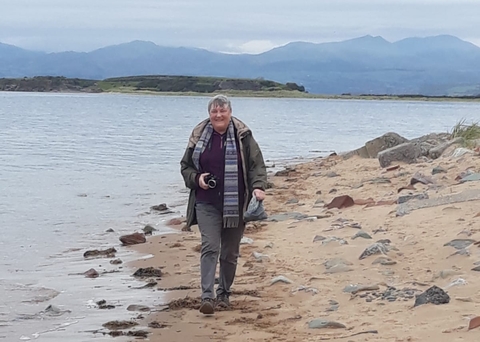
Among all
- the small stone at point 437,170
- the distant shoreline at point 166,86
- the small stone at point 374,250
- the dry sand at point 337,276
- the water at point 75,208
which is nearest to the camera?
the dry sand at point 337,276

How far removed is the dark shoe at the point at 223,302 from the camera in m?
7.52

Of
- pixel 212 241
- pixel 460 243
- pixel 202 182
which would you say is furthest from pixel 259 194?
pixel 460 243

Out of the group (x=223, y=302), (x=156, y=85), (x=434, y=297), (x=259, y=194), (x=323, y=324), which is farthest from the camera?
(x=156, y=85)

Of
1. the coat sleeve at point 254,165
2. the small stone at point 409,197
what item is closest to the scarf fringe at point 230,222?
the coat sleeve at point 254,165

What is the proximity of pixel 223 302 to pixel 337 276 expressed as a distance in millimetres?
1287

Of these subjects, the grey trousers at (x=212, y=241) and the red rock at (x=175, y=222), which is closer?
the grey trousers at (x=212, y=241)

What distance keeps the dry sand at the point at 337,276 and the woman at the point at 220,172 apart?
57cm

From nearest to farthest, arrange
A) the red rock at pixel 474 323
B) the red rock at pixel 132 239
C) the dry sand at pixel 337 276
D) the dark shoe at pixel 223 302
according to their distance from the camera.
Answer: the red rock at pixel 474 323, the dry sand at pixel 337 276, the dark shoe at pixel 223 302, the red rock at pixel 132 239

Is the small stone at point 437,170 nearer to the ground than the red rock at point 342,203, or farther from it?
farther from it

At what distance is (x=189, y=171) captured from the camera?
7277 millimetres

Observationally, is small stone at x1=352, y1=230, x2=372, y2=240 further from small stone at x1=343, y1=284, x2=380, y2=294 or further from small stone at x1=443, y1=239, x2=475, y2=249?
small stone at x1=343, y1=284, x2=380, y2=294

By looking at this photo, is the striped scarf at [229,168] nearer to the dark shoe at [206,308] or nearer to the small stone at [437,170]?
the dark shoe at [206,308]

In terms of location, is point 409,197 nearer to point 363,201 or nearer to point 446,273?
point 363,201

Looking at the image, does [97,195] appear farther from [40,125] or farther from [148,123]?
[148,123]
